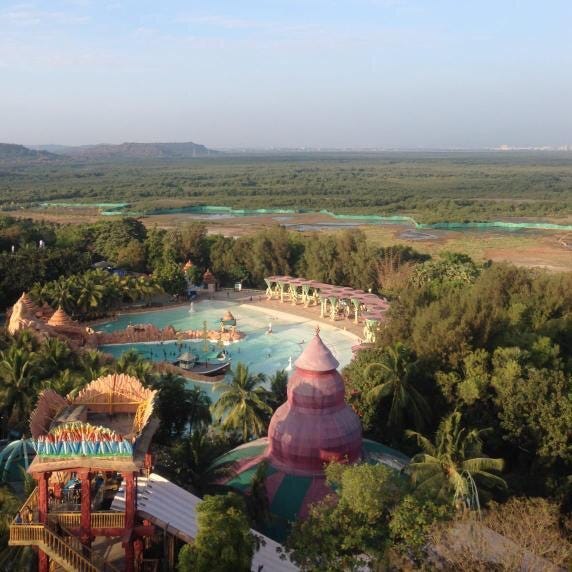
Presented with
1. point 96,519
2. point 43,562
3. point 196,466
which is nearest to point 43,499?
point 96,519

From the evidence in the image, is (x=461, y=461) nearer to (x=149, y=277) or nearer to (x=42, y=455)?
(x=42, y=455)

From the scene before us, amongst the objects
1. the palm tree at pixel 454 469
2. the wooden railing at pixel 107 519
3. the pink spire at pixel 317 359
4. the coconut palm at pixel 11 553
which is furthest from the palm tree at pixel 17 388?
the palm tree at pixel 454 469

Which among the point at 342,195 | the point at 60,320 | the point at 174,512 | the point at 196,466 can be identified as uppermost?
the point at 174,512

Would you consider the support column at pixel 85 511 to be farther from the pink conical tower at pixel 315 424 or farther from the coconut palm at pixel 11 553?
the pink conical tower at pixel 315 424

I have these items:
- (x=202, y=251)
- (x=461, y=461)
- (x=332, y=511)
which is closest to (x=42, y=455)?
(x=332, y=511)

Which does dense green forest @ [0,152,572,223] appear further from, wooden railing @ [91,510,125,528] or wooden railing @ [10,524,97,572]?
wooden railing @ [10,524,97,572]

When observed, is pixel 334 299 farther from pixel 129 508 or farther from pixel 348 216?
pixel 348 216
